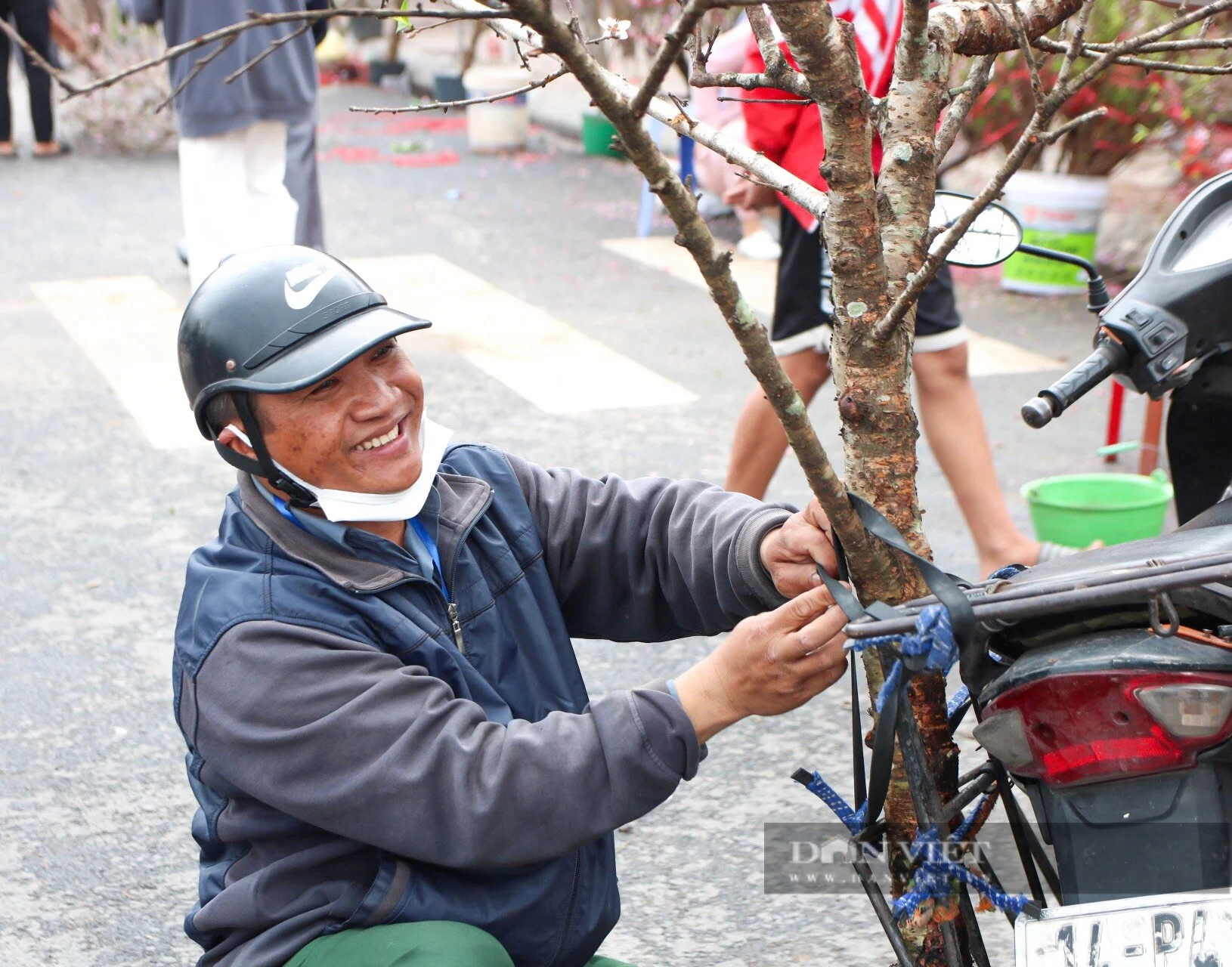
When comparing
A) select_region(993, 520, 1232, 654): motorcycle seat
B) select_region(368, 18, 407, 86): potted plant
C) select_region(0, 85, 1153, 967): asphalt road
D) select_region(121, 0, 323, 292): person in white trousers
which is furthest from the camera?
select_region(368, 18, 407, 86): potted plant

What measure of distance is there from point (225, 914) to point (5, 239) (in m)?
7.80

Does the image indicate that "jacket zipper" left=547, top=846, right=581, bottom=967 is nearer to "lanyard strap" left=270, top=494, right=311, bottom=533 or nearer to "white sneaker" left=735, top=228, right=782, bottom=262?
"lanyard strap" left=270, top=494, right=311, bottom=533

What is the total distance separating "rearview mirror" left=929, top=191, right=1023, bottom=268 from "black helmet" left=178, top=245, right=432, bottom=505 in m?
0.78

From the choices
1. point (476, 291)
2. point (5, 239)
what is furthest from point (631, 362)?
point (5, 239)

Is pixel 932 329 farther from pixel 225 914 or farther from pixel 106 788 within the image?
pixel 225 914

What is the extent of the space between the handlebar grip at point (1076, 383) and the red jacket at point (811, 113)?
1918 millimetres

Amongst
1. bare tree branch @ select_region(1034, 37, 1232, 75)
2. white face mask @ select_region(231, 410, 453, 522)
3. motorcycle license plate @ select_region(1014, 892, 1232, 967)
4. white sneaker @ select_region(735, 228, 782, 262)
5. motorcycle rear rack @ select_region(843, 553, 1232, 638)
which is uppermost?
bare tree branch @ select_region(1034, 37, 1232, 75)

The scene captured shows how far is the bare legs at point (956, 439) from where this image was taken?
4246 millimetres

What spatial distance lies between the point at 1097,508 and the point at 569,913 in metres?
2.54

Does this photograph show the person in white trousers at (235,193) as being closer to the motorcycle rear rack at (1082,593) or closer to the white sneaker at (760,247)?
the white sneaker at (760,247)

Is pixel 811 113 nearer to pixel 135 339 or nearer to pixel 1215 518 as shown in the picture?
pixel 1215 518

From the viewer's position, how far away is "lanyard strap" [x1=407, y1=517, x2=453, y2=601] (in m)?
2.13

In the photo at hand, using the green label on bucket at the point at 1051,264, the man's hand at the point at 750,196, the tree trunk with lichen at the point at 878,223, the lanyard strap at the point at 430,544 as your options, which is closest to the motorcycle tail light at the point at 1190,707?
the tree trunk with lichen at the point at 878,223

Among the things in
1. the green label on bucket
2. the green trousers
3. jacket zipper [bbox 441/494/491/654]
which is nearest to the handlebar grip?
jacket zipper [bbox 441/494/491/654]
